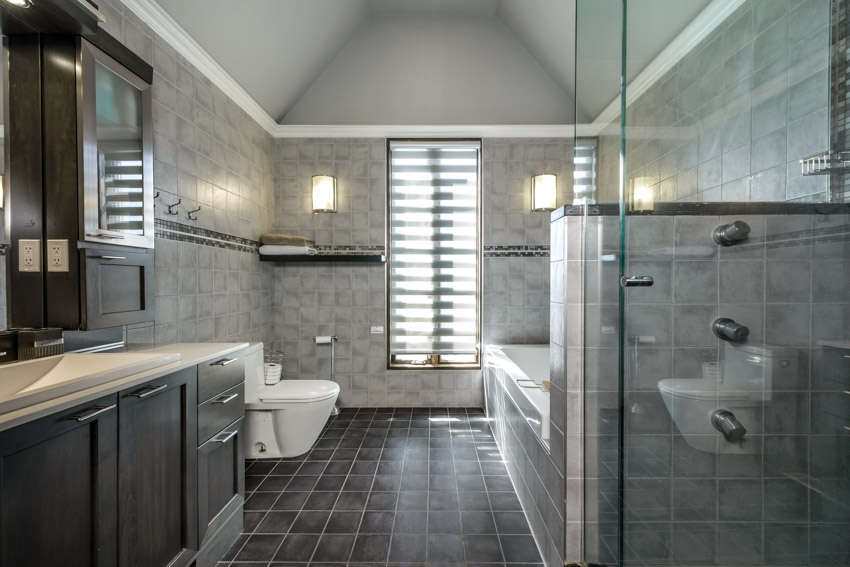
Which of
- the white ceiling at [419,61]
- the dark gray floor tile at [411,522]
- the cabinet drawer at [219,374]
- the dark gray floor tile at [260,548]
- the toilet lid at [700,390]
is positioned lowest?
the dark gray floor tile at [260,548]

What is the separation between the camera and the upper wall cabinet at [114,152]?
143 centimetres

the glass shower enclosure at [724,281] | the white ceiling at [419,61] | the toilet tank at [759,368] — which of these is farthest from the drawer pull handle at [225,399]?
the white ceiling at [419,61]

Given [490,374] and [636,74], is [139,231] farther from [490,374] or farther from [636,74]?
[490,374]

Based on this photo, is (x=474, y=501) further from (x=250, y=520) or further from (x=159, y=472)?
(x=159, y=472)

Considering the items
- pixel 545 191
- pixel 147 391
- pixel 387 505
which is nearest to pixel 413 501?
pixel 387 505

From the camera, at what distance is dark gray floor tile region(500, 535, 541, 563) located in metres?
1.63

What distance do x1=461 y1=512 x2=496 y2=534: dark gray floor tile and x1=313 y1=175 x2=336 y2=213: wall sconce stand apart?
2.55m

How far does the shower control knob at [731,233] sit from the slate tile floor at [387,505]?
1.48 m

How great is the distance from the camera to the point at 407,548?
1696mm

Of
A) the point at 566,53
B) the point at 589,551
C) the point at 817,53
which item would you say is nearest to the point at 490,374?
the point at 589,551

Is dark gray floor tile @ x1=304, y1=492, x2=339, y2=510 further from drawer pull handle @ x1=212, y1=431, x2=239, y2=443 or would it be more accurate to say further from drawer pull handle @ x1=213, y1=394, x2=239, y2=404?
drawer pull handle @ x1=213, y1=394, x2=239, y2=404

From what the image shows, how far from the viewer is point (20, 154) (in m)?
1.35

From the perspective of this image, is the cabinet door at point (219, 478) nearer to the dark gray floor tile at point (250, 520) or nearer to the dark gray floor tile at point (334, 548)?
the dark gray floor tile at point (250, 520)

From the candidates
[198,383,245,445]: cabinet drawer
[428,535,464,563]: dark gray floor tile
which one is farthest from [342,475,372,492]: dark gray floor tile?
[198,383,245,445]: cabinet drawer
